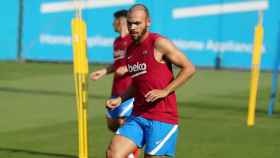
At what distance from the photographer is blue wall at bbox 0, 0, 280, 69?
30531mm

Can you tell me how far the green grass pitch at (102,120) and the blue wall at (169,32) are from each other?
12.1 feet

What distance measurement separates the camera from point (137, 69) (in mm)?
8477

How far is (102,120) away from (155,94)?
8291 millimetres

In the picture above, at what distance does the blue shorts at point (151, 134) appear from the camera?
841 cm

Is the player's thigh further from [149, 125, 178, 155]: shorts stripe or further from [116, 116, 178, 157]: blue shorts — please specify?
[149, 125, 178, 155]: shorts stripe

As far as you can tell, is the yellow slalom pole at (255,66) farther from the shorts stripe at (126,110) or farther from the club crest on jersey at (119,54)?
the shorts stripe at (126,110)

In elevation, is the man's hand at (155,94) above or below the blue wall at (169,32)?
above

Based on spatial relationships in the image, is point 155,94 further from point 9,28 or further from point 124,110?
point 9,28

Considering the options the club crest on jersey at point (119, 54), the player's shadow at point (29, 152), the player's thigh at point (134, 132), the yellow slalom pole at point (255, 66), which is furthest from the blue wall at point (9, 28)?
the player's thigh at point (134, 132)

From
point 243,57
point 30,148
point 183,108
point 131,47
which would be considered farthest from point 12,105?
point 243,57

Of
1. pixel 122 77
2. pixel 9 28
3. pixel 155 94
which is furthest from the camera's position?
pixel 9 28

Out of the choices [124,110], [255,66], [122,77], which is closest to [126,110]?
[124,110]

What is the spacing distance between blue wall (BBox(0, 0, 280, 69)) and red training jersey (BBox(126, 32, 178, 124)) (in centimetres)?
2202

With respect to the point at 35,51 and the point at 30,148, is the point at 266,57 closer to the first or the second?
the point at 35,51
